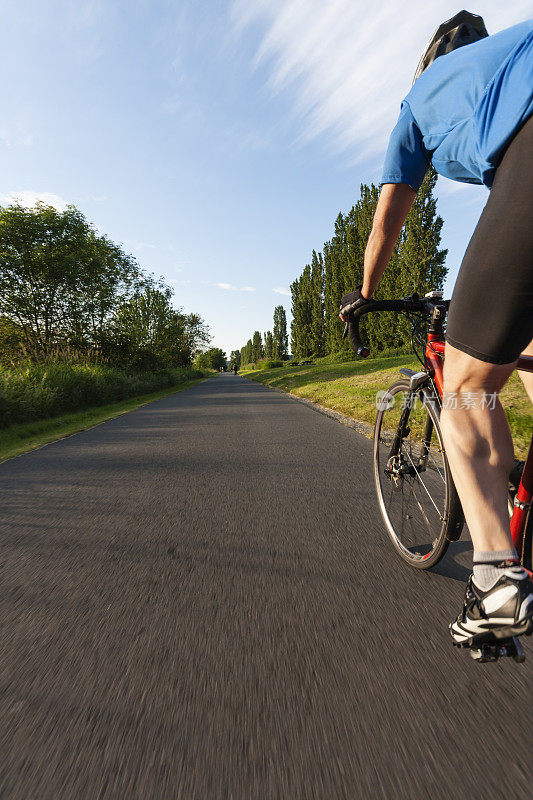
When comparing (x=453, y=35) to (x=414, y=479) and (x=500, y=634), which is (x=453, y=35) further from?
(x=414, y=479)

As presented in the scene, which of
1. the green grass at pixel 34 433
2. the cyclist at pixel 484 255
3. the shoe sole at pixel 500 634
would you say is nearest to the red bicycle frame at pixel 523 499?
the cyclist at pixel 484 255

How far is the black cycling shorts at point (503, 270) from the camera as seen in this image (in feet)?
3.70

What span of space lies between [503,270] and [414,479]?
1624 mm

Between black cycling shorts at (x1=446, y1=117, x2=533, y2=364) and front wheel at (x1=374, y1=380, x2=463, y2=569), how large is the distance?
842mm

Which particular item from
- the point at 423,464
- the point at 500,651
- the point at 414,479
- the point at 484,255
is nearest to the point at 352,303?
the point at 484,255

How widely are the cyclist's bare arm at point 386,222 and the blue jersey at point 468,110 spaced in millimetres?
52

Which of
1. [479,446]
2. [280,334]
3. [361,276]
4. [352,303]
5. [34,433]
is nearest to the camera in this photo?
[479,446]

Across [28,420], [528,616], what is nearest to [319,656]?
[528,616]

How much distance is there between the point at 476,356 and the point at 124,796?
4.84ft

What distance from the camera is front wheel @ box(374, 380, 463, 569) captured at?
208 centimetres

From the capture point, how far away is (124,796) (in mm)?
1088

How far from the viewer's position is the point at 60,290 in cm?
2409

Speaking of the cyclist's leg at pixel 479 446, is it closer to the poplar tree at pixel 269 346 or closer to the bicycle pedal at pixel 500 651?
the bicycle pedal at pixel 500 651

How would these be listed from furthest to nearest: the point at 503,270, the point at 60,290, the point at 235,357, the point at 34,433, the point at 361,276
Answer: the point at 235,357 < the point at 361,276 < the point at 60,290 < the point at 34,433 < the point at 503,270
